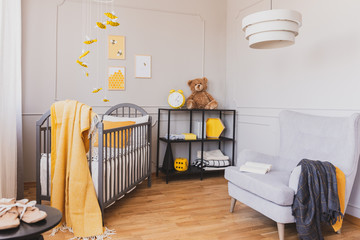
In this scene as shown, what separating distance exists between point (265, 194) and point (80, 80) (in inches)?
102

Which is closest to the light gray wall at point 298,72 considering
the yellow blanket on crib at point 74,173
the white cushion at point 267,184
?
the white cushion at point 267,184

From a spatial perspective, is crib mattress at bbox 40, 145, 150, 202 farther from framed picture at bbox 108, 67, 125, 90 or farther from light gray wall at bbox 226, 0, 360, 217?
light gray wall at bbox 226, 0, 360, 217

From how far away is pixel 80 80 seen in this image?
141 inches

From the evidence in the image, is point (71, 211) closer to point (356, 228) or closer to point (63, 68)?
point (63, 68)

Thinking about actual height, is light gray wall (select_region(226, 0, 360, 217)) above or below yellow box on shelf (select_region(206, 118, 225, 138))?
above

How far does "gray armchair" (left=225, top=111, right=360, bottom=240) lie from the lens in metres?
2.03

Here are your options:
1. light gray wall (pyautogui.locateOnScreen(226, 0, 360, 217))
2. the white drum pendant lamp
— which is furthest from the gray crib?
light gray wall (pyautogui.locateOnScreen(226, 0, 360, 217))

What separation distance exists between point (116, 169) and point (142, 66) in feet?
5.70

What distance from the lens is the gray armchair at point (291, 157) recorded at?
203 cm

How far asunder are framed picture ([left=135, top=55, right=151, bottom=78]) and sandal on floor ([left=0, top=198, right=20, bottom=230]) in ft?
8.75

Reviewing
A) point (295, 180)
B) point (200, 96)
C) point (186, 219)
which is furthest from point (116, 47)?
point (295, 180)

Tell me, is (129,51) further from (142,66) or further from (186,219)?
(186,219)

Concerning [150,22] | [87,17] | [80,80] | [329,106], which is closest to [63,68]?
[80,80]

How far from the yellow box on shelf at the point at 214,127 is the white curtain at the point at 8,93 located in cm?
236
